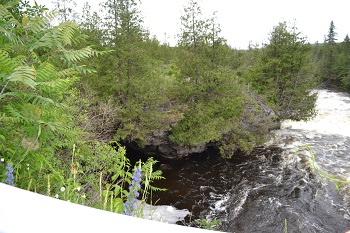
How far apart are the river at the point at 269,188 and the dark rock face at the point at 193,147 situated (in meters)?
0.56

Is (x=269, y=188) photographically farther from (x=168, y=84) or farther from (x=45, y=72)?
(x=45, y=72)

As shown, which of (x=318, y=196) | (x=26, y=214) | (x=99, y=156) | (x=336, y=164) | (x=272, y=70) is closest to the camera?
(x=26, y=214)

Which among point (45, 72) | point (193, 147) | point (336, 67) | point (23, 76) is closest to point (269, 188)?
point (193, 147)

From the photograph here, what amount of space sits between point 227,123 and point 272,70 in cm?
890

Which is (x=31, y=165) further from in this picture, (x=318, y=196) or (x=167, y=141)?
(x=167, y=141)

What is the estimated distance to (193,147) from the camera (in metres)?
15.3

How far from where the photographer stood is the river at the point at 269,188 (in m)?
9.25

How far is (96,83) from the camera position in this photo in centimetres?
1334

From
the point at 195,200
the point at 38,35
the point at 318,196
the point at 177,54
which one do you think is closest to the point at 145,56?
the point at 177,54

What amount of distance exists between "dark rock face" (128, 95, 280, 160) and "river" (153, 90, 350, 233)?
56cm

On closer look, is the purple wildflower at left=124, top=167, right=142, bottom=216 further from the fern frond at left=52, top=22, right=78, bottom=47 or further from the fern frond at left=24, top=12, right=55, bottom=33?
the fern frond at left=24, top=12, right=55, bottom=33

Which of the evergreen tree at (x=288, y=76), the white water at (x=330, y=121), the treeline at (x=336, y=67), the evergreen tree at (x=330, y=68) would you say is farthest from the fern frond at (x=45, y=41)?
the evergreen tree at (x=330, y=68)

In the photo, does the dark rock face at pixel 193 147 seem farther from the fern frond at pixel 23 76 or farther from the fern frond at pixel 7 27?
the fern frond at pixel 23 76

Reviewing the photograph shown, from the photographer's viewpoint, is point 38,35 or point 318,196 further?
point 318,196
